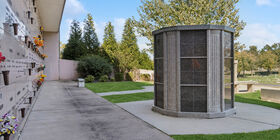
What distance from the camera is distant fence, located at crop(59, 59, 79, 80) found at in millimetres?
27672

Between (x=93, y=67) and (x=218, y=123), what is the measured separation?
20801mm

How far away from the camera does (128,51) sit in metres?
29.7

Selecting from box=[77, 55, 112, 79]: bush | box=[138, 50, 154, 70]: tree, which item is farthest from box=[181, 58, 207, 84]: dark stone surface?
box=[138, 50, 154, 70]: tree

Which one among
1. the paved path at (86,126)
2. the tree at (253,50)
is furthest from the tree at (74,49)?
the tree at (253,50)

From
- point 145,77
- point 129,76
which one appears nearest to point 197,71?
point 145,77

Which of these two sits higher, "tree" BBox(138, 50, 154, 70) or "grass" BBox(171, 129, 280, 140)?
"tree" BBox(138, 50, 154, 70)

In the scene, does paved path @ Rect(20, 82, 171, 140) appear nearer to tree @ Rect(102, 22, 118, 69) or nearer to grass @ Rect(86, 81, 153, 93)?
grass @ Rect(86, 81, 153, 93)

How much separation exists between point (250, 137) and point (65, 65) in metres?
26.2

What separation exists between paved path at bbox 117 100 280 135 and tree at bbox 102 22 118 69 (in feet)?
75.0

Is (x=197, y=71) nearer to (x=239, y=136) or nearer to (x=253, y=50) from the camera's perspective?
(x=239, y=136)

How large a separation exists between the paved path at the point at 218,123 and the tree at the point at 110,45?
2286 cm

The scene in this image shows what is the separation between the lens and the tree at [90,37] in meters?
35.9

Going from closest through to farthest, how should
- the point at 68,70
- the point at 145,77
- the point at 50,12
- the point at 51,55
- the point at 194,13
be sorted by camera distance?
the point at 50,12 → the point at 194,13 → the point at 51,55 → the point at 68,70 → the point at 145,77

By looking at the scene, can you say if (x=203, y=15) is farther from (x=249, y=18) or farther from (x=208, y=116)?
(x=208, y=116)
